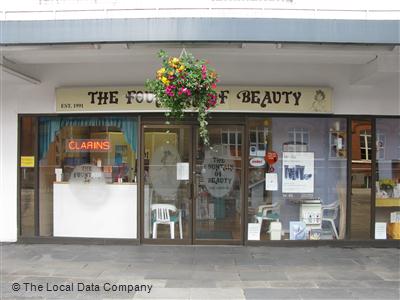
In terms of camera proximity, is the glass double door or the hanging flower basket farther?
the glass double door

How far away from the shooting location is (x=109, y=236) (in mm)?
8281

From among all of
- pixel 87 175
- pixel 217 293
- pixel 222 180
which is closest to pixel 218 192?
pixel 222 180

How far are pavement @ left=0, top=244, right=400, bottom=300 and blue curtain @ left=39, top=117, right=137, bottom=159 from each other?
6.18 ft

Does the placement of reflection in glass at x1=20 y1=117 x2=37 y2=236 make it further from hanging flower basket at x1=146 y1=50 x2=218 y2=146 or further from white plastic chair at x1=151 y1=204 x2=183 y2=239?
hanging flower basket at x1=146 y1=50 x2=218 y2=146

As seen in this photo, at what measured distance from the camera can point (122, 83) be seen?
26.7ft

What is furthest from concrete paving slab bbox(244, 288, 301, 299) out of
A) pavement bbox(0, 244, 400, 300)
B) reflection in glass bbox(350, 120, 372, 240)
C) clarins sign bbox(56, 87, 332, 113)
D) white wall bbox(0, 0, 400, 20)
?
white wall bbox(0, 0, 400, 20)

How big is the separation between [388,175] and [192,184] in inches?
144

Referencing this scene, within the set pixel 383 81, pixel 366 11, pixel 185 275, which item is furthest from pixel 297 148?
pixel 185 275

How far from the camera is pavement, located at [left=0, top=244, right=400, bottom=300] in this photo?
18.7ft

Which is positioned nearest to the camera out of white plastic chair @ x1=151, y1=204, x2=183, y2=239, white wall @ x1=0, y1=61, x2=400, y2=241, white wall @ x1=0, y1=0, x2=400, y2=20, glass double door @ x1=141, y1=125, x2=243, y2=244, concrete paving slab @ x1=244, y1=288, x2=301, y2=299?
concrete paving slab @ x1=244, y1=288, x2=301, y2=299

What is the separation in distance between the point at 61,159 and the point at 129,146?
4.36ft

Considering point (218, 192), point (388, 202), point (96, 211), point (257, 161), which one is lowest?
point (96, 211)

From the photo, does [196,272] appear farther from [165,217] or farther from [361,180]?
[361,180]

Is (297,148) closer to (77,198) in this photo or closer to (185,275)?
(185,275)
